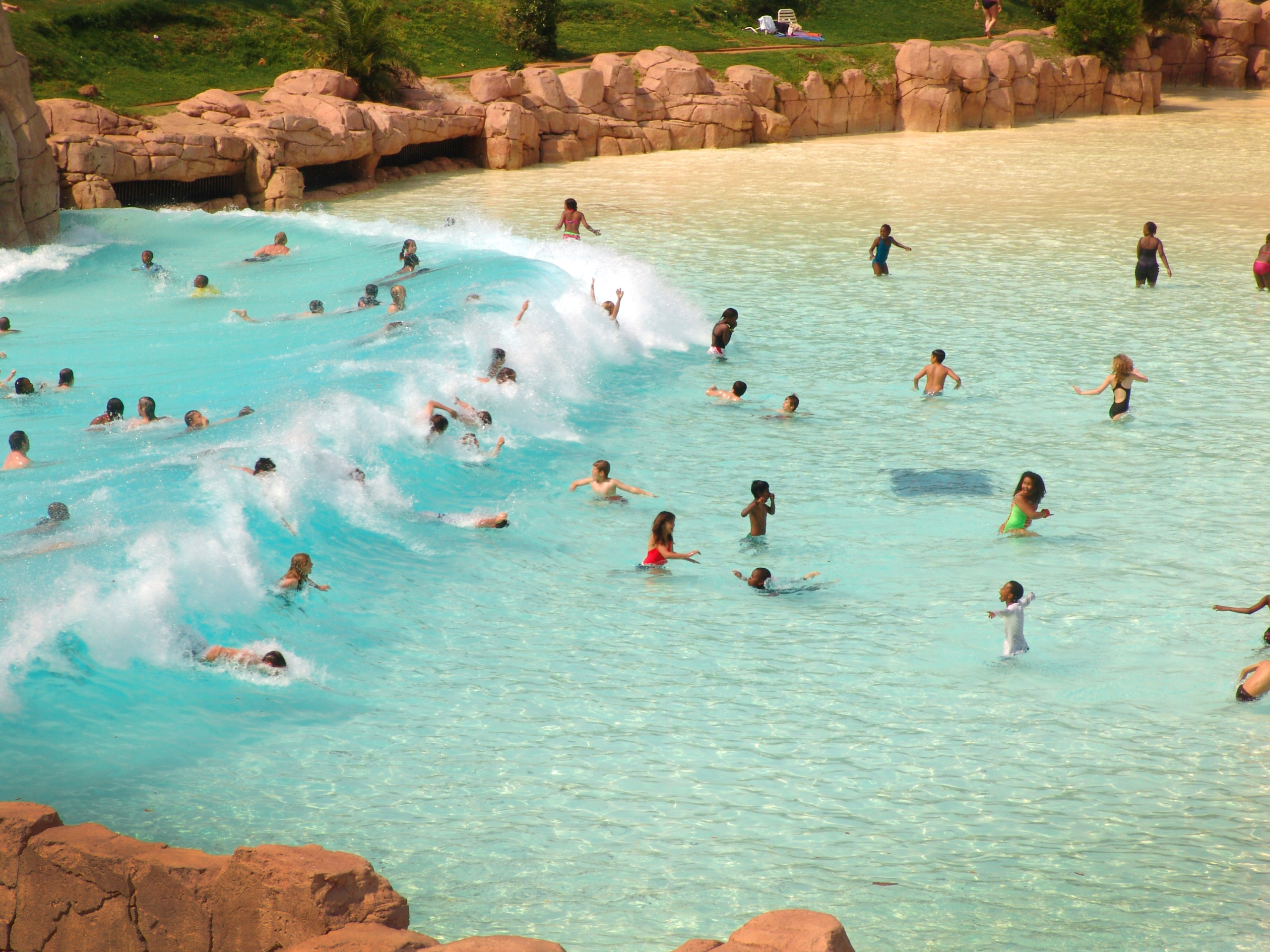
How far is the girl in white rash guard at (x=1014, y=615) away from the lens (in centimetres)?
815

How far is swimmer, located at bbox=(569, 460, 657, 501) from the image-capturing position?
11148 millimetres

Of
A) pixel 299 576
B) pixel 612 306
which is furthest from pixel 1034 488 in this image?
pixel 612 306

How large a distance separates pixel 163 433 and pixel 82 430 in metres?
1.29

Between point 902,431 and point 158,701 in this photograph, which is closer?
point 158,701

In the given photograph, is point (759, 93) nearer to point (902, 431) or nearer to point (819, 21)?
point (819, 21)

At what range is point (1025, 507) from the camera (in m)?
10.2

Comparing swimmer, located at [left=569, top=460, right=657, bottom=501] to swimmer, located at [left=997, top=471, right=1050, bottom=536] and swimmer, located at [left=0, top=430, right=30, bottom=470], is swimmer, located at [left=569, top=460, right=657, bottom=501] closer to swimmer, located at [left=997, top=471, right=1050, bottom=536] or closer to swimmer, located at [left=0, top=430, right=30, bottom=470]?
swimmer, located at [left=997, top=471, right=1050, bottom=536]

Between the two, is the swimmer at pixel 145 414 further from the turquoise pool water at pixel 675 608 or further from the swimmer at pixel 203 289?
the swimmer at pixel 203 289

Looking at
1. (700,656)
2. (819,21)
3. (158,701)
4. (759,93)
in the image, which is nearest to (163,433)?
(158,701)

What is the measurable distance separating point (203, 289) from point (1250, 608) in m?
16.3

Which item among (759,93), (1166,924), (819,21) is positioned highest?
(819,21)

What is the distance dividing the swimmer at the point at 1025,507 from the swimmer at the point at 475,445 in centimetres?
530

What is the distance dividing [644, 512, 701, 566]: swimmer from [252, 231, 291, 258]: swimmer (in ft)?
45.1

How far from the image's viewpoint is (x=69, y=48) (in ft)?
92.4
